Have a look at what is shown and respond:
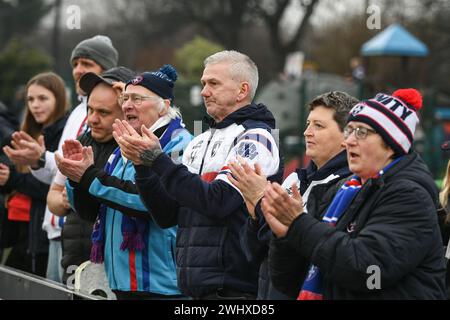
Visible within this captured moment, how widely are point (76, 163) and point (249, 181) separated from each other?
157 cm

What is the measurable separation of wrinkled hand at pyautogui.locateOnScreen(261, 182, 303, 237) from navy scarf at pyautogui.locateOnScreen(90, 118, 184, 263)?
5.69ft

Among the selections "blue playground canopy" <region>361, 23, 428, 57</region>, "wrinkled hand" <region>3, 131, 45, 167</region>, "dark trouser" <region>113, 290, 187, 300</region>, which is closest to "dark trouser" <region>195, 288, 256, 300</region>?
"dark trouser" <region>113, 290, 187, 300</region>

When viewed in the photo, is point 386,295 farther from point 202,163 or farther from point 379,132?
point 202,163

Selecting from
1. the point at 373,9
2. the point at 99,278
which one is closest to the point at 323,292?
the point at 99,278

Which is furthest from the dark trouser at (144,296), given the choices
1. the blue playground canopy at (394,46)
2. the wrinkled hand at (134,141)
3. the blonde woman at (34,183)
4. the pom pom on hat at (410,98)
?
the blue playground canopy at (394,46)

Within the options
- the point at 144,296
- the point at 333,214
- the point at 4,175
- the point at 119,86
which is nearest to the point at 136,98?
the point at 119,86

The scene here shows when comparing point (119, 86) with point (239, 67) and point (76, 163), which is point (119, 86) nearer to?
point (76, 163)

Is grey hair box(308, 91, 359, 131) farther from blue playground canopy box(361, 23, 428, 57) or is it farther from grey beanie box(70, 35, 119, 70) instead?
blue playground canopy box(361, 23, 428, 57)

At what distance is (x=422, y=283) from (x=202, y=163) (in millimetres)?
1644

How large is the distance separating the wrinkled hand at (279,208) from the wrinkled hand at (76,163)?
196cm

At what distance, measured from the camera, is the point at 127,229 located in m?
5.67

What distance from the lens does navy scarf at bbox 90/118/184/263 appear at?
563 centimetres

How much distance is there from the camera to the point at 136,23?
44.1 m

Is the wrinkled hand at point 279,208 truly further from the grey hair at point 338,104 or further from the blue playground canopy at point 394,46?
the blue playground canopy at point 394,46
